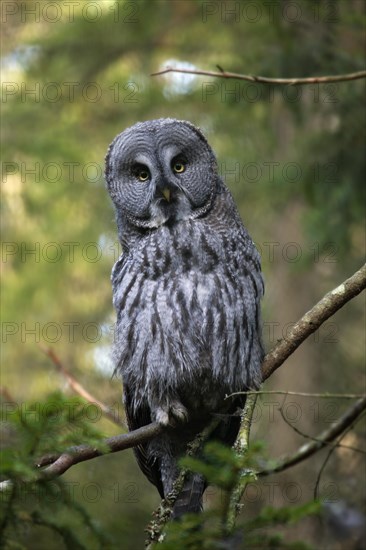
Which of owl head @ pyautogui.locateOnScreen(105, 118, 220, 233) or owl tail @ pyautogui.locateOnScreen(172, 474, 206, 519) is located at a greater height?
owl head @ pyautogui.locateOnScreen(105, 118, 220, 233)

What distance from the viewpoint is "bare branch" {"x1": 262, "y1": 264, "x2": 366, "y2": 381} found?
349 cm

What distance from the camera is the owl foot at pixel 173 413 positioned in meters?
4.22

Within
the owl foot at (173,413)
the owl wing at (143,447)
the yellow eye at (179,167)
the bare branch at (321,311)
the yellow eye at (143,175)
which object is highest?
the yellow eye at (179,167)

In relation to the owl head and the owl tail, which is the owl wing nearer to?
the owl tail

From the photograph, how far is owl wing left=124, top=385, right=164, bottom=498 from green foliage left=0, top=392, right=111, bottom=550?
2.19 meters

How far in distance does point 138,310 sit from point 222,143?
6107mm

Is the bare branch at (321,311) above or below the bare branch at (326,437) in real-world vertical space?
above

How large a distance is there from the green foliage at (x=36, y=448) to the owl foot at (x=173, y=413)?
1.92m

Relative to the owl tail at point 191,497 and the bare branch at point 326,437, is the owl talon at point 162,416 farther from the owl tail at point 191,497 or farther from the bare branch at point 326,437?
the bare branch at point 326,437

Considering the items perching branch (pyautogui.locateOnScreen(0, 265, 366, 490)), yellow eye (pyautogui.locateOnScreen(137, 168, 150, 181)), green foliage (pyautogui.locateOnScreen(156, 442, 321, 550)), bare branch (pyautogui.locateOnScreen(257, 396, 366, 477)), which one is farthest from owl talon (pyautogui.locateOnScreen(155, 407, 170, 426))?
green foliage (pyautogui.locateOnScreen(156, 442, 321, 550))

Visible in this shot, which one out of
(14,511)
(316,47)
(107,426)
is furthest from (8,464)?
(107,426)

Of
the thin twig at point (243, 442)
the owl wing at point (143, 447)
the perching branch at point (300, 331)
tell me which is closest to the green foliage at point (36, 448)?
the thin twig at point (243, 442)

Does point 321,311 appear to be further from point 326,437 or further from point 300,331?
point 326,437

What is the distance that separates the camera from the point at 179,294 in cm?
420
